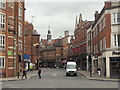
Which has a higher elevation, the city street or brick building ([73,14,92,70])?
brick building ([73,14,92,70])

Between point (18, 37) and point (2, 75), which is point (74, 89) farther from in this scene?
point (18, 37)

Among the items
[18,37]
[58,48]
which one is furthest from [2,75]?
[58,48]

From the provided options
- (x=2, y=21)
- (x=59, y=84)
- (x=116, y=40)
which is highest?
(x=2, y=21)

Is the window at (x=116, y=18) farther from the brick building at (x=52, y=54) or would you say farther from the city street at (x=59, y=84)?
the brick building at (x=52, y=54)

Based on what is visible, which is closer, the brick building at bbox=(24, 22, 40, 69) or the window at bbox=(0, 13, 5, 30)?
the window at bbox=(0, 13, 5, 30)

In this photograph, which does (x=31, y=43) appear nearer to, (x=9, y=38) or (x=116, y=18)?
(x=9, y=38)

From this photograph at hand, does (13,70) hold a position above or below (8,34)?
below

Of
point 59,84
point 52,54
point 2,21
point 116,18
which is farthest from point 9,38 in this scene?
point 52,54

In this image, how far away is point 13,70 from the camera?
40.0 meters

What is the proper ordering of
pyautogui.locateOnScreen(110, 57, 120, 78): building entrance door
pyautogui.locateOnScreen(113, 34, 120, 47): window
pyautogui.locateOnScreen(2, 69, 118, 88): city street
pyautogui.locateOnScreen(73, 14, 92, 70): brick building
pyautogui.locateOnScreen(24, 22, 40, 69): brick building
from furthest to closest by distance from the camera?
pyautogui.locateOnScreen(24, 22, 40, 69): brick building
pyautogui.locateOnScreen(73, 14, 92, 70): brick building
pyautogui.locateOnScreen(110, 57, 120, 78): building entrance door
pyautogui.locateOnScreen(113, 34, 120, 47): window
pyautogui.locateOnScreen(2, 69, 118, 88): city street

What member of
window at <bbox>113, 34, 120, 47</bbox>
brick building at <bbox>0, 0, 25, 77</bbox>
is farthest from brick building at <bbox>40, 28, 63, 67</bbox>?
window at <bbox>113, 34, 120, 47</bbox>

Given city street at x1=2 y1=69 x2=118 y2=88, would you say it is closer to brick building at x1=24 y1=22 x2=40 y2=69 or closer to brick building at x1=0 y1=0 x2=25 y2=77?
brick building at x1=0 y1=0 x2=25 y2=77

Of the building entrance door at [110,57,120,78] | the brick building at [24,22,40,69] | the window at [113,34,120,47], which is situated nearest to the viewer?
the window at [113,34,120,47]

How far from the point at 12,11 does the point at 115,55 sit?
57.8 ft
